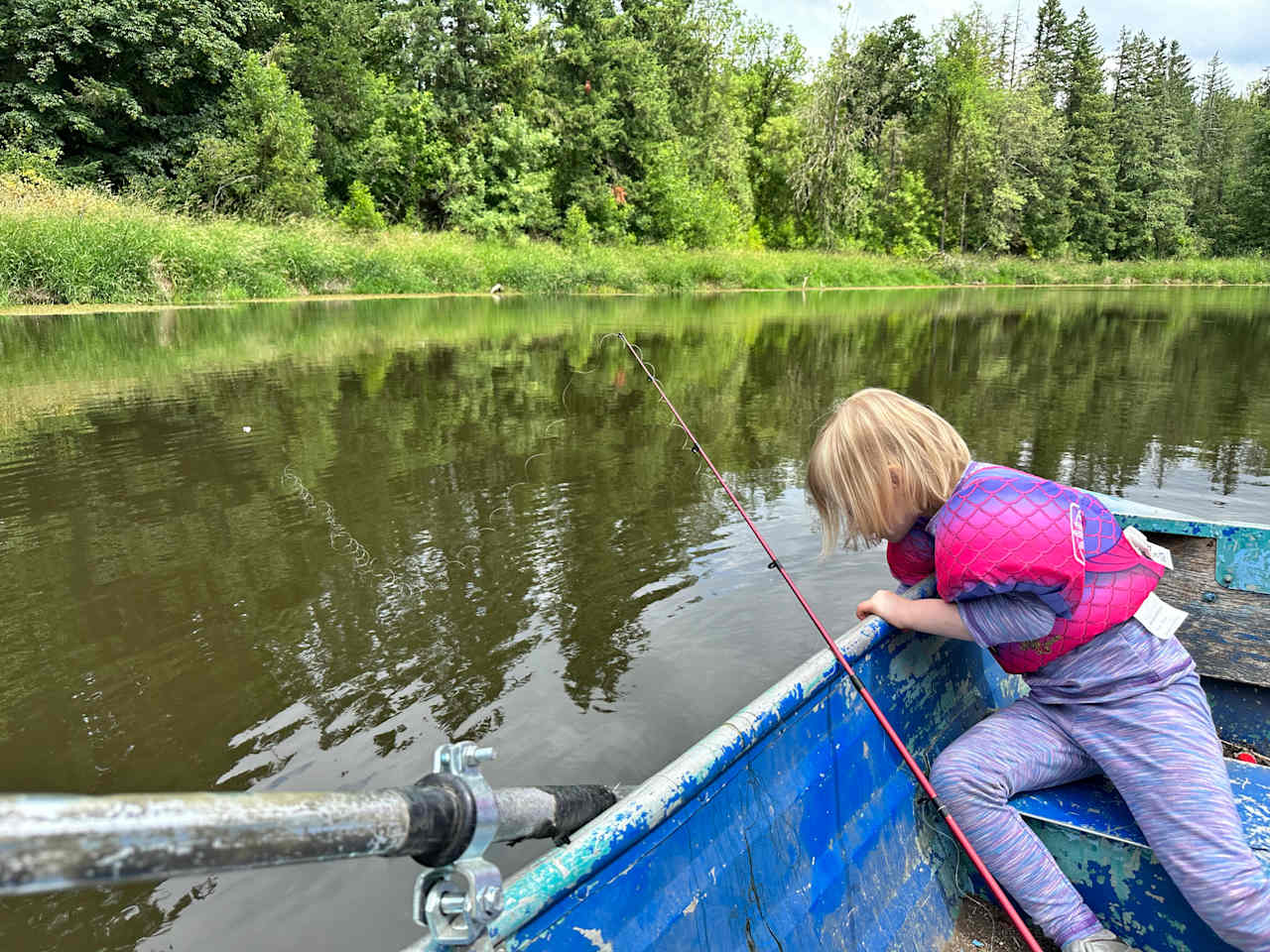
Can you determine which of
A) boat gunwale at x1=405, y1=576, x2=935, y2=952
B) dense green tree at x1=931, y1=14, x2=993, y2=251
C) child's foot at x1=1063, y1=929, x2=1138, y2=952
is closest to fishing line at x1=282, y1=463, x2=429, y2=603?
boat gunwale at x1=405, y1=576, x2=935, y2=952

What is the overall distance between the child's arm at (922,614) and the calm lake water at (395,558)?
1373 millimetres

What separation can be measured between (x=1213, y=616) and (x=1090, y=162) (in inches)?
2486

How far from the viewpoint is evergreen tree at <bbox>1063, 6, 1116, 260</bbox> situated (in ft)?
180

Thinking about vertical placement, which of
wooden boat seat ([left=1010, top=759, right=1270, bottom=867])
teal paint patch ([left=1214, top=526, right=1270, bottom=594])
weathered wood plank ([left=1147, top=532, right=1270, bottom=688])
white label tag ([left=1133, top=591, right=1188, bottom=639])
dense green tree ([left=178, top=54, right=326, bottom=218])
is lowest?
wooden boat seat ([left=1010, top=759, right=1270, bottom=867])

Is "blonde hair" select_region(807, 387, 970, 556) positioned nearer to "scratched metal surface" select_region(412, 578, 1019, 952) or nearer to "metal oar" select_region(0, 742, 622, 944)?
"scratched metal surface" select_region(412, 578, 1019, 952)

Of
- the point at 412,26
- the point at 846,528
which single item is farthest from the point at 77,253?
the point at 412,26

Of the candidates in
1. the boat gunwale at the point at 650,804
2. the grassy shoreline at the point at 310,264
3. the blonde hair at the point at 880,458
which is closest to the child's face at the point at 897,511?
the blonde hair at the point at 880,458

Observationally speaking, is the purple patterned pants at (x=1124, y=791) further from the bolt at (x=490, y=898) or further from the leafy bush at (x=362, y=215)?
the leafy bush at (x=362, y=215)

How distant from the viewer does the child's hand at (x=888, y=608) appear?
221 cm

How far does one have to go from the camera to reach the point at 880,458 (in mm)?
2113

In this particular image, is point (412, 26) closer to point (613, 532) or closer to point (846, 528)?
point (613, 532)

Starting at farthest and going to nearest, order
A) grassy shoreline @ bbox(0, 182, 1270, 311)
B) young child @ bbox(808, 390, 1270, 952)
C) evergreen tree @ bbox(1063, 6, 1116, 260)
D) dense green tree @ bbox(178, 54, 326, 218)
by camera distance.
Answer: evergreen tree @ bbox(1063, 6, 1116, 260)
dense green tree @ bbox(178, 54, 326, 218)
grassy shoreline @ bbox(0, 182, 1270, 311)
young child @ bbox(808, 390, 1270, 952)

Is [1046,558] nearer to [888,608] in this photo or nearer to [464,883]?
[888,608]

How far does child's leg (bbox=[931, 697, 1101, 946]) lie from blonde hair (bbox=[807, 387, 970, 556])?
578 mm
